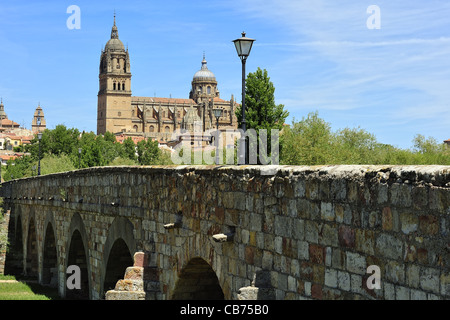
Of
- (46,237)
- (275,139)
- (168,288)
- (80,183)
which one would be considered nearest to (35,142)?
(275,139)

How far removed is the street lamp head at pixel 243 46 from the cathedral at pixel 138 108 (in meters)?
157

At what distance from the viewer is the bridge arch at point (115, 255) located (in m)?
13.4

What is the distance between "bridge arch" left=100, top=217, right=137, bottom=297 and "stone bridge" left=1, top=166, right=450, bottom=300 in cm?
2

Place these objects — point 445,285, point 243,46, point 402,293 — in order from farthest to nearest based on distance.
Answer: point 243,46 < point 402,293 < point 445,285

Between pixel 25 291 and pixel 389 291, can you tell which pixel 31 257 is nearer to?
pixel 25 291

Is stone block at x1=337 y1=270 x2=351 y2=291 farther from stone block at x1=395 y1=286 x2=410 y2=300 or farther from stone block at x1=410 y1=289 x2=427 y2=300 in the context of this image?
stone block at x1=410 y1=289 x2=427 y2=300

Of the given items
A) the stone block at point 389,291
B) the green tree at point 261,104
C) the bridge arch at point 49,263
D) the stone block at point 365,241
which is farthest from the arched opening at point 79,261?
the green tree at point 261,104

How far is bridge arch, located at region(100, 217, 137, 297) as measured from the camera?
13375mm

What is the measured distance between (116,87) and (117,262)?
550 feet

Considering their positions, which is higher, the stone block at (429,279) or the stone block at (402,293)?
the stone block at (429,279)

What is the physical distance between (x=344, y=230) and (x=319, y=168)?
688 millimetres

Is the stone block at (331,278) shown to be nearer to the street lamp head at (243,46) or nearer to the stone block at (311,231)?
the stone block at (311,231)

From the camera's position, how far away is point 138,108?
18438 centimetres

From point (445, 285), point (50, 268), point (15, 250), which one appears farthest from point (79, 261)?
point (445, 285)
